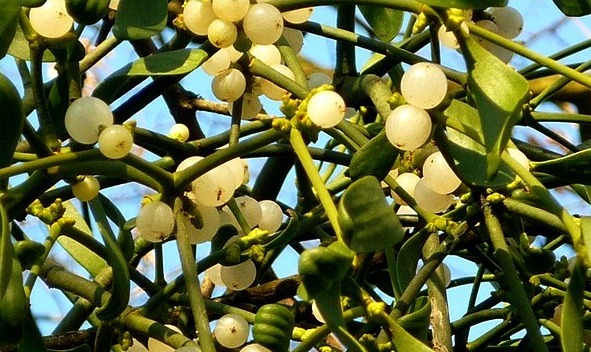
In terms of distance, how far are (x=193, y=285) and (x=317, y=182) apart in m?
0.09

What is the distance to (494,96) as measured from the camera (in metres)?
0.50

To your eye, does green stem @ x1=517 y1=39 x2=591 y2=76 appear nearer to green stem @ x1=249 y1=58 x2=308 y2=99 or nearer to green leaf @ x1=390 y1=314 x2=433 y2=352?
green stem @ x1=249 y1=58 x2=308 y2=99

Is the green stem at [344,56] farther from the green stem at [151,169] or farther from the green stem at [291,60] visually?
the green stem at [151,169]

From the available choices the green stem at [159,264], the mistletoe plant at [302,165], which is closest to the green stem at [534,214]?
the mistletoe plant at [302,165]

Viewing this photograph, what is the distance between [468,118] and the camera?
22.5 inches

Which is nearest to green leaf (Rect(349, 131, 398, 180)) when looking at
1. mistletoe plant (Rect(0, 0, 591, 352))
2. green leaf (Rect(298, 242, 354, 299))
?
mistletoe plant (Rect(0, 0, 591, 352))

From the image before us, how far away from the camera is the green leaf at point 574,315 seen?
1.61 feet

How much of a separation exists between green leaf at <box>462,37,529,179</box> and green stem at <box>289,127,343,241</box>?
7 cm

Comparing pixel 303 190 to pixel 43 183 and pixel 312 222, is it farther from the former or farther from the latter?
pixel 43 183

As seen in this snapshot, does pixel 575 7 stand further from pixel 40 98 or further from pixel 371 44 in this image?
pixel 40 98

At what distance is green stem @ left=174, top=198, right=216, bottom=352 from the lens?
500mm

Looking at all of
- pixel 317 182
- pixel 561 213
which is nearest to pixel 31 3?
pixel 317 182


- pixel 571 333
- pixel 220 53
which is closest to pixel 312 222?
pixel 220 53

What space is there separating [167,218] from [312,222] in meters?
0.14
